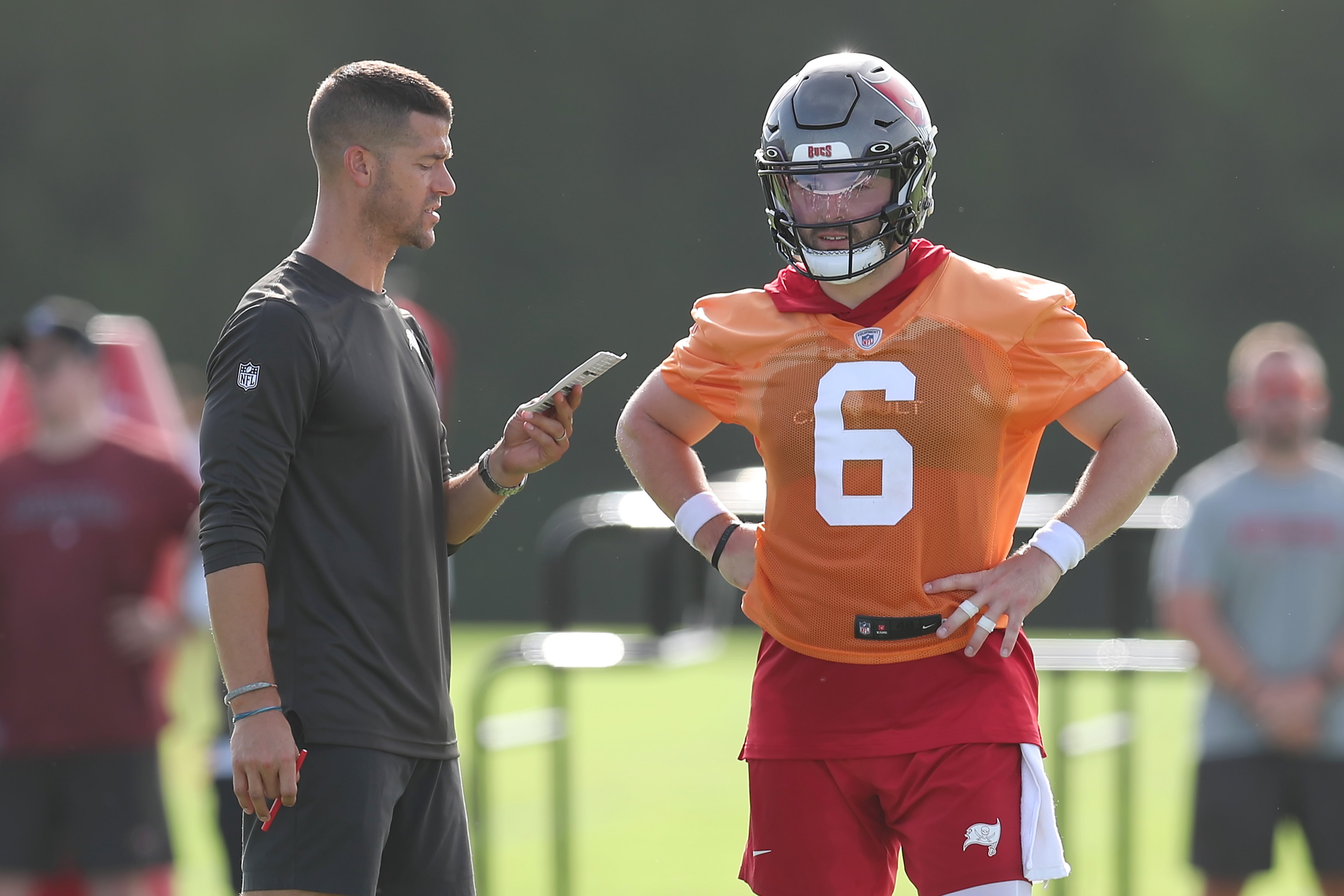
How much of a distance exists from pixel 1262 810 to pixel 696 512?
2776 mm

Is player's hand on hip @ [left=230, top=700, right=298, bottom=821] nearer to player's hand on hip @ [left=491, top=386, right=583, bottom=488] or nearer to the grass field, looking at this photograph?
player's hand on hip @ [left=491, top=386, right=583, bottom=488]

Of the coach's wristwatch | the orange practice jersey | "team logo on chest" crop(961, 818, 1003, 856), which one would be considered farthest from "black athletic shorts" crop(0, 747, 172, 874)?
"team logo on chest" crop(961, 818, 1003, 856)

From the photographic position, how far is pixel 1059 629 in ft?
35.6

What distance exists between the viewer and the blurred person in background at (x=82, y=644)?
4977 millimetres

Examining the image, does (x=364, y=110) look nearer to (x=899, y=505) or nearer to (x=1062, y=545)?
(x=899, y=505)

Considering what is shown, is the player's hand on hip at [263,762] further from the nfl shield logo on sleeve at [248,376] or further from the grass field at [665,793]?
the grass field at [665,793]

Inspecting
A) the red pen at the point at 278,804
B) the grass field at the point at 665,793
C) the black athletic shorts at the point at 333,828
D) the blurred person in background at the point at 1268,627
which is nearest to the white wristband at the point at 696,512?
the black athletic shorts at the point at 333,828

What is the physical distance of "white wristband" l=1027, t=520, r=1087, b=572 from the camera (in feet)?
9.18

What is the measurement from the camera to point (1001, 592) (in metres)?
2.75

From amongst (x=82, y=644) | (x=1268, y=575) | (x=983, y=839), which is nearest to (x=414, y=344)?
(x=983, y=839)

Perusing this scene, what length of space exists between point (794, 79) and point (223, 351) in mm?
→ 1114

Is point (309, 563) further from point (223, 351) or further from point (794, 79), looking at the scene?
point (794, 79)

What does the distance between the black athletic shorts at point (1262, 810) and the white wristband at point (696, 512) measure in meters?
2.67

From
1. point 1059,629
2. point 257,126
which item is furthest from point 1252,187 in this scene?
point 257,126
